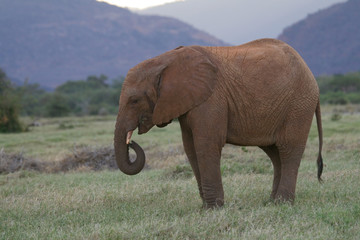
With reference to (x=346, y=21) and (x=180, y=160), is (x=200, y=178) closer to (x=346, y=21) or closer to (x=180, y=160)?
(x=180, y=160)

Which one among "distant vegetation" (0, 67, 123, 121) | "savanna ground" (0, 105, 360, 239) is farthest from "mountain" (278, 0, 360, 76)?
"savanna ground" (0, 105, 360, 239)

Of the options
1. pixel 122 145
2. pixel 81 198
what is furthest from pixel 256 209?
pixel 81 198

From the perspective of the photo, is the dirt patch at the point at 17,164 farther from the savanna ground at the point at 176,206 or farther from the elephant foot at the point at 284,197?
the elephant foot at the point at 284,197

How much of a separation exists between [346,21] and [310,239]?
18134 cm

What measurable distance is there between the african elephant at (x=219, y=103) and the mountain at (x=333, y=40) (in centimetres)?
15726

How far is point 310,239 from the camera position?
Answer: 4758mm

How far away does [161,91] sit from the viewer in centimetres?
598

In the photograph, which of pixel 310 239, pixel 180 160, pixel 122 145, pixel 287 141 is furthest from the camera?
pixel 180 160

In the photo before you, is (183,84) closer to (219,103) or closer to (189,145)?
(219,103)

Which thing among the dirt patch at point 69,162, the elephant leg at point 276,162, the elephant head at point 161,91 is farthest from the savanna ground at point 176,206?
the elephant head at point 161,91

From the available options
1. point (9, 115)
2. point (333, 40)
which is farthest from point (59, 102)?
→ point (333, 40)

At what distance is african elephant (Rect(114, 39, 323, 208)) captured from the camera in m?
5.96

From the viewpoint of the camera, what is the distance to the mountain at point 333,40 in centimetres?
16250

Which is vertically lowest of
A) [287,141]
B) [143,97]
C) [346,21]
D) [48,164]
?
[48,164]
